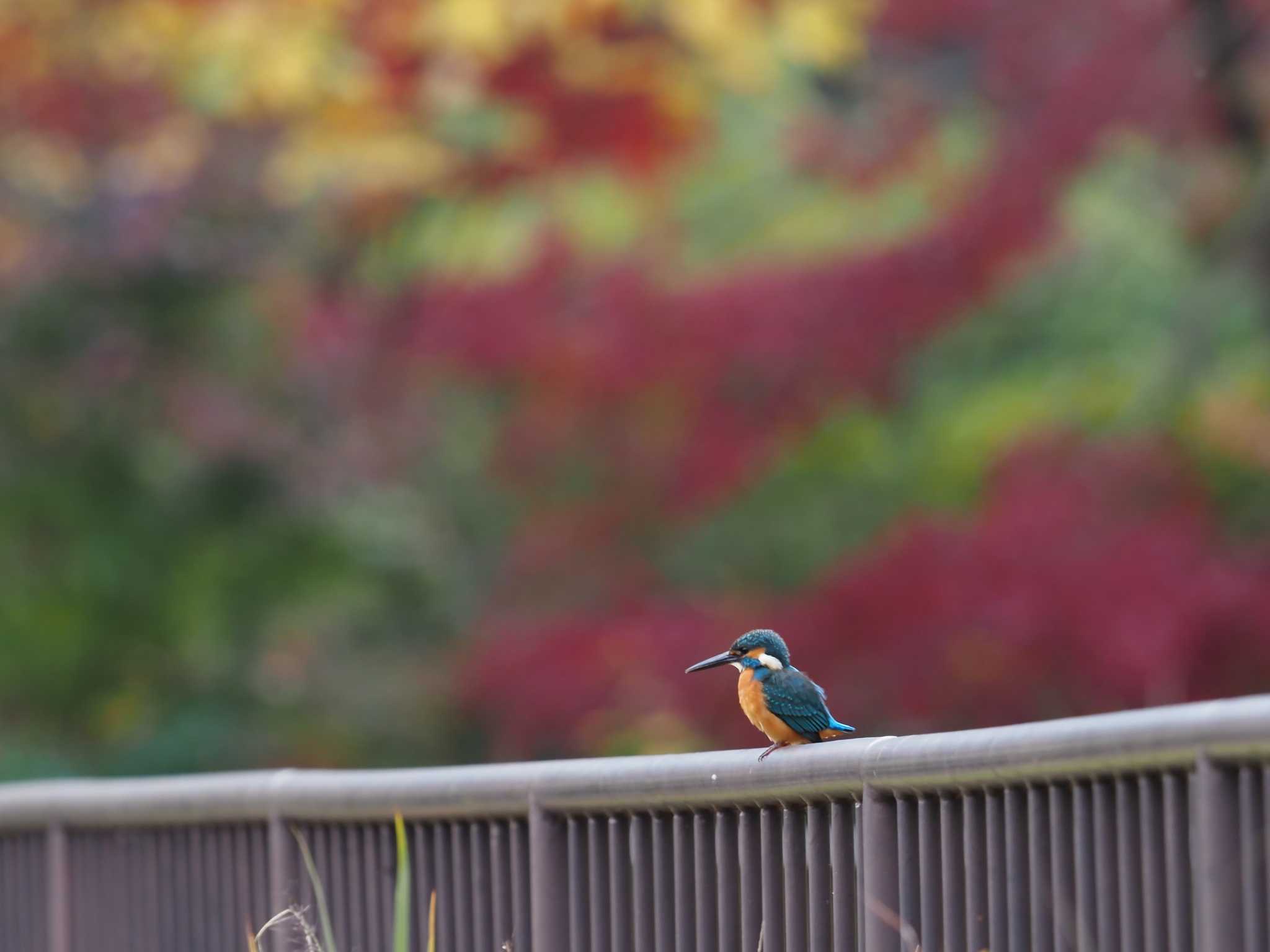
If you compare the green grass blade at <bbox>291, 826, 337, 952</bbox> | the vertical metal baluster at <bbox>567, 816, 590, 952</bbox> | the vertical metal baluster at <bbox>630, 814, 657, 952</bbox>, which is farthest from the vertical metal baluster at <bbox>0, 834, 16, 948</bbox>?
the vertical metal baluster at <bbox>630, 814, 657, 952</bbox>

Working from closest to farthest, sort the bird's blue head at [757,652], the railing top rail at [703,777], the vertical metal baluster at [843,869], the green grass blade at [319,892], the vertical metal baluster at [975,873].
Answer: the railing top rail at [703,777], the vertical metal baluster at [975,873], the vertical metal baluster at [843,869], the bird's blue head at [757,652], the green grass blade at [319,892]

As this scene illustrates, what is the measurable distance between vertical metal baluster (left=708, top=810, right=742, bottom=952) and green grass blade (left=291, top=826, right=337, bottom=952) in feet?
2.63

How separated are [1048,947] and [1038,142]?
6736 millimetres

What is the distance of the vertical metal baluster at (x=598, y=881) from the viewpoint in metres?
3.37

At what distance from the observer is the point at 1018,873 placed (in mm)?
2703

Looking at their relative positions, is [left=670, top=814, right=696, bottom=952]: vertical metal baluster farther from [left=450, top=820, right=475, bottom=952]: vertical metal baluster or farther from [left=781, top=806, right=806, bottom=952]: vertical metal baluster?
[left=450, top=820, right=475, bottom=952]: vertical metal baluster

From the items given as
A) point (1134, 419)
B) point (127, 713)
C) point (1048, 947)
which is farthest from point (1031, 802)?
point (127, 713)

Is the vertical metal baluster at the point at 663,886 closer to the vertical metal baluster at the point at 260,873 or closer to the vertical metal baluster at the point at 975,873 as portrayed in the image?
the vertical metal baluster at the point at 975,873

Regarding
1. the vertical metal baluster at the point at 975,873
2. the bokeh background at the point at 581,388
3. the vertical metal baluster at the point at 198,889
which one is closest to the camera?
the vertical metal baluster at the point at 975,873

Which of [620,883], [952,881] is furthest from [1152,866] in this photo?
[620,883]

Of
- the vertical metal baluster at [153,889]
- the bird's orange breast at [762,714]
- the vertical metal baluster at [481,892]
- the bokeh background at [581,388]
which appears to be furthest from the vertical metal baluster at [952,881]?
the bokeh background at [581,388]

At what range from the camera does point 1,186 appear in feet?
33.7

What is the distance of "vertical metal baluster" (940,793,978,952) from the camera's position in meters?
2.80

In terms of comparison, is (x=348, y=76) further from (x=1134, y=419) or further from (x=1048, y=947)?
(x=1048, y=947)
